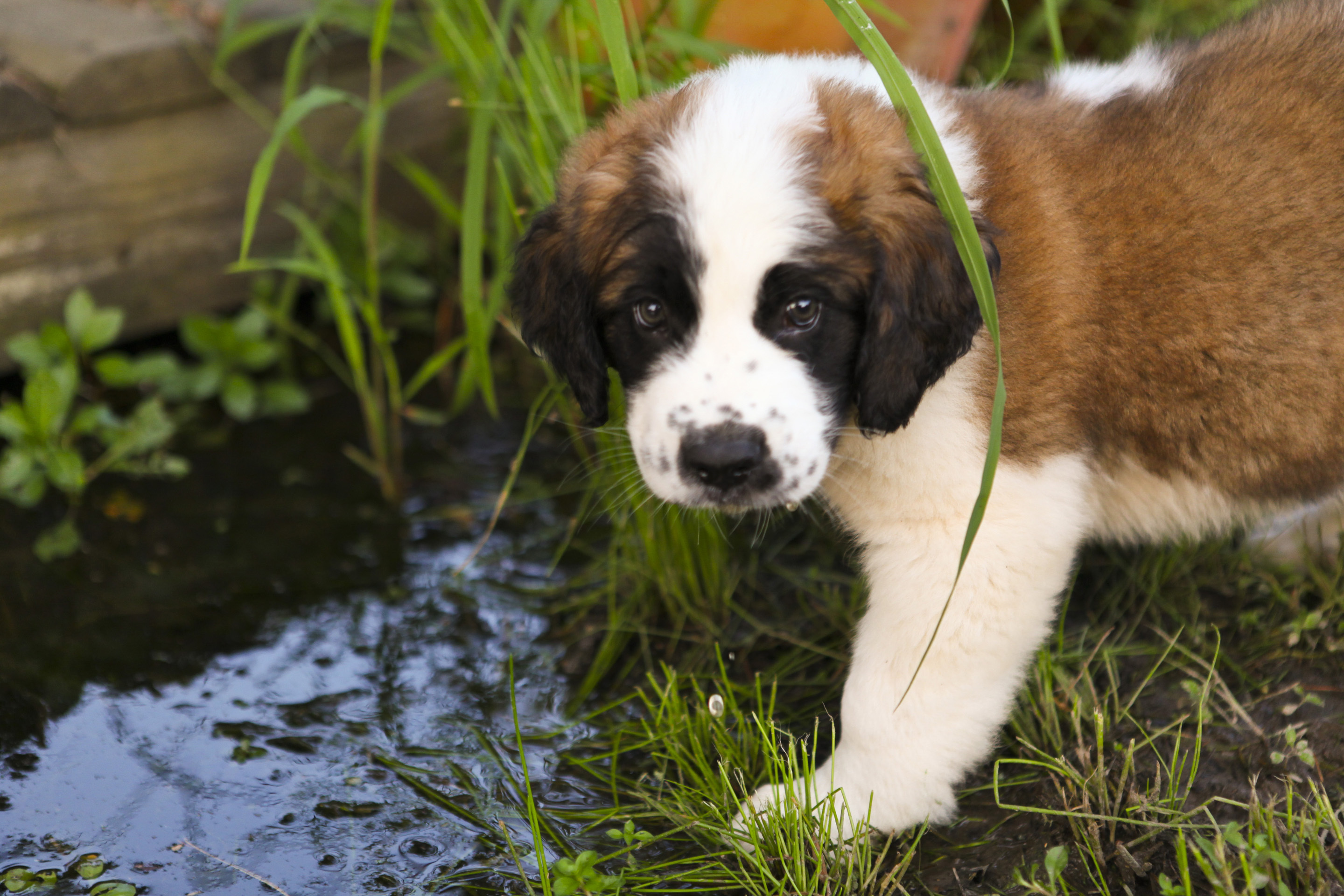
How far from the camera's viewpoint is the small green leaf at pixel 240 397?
143 inches

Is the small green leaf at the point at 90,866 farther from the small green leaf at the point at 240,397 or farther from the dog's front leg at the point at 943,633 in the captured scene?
the small green leaf at the point at 240,397

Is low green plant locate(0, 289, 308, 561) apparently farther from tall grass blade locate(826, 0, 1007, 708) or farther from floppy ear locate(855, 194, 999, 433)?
tall grass blade locate(826, 0, 1007, 708)

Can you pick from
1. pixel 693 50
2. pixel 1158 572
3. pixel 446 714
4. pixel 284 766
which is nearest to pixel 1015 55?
pixel 693 50

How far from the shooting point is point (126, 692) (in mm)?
2701

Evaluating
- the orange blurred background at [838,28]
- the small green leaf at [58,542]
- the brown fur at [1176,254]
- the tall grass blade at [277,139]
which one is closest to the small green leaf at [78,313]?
the small green leaf at [58,542]

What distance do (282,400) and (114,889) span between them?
6.08ft

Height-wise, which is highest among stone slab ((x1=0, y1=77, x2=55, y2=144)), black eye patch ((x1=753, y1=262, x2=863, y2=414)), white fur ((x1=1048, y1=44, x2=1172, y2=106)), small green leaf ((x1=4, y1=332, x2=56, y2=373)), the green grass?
stone slab ((x1=0, y1=77, x2=55, y2=144))

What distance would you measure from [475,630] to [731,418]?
1.33 m

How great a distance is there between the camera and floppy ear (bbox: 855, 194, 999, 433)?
6.53ft

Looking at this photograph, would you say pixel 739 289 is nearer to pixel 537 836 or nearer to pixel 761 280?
pixel 761 280

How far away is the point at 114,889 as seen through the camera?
2156 mm

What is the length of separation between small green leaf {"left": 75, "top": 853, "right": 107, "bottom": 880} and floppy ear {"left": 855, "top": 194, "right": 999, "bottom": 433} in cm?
171

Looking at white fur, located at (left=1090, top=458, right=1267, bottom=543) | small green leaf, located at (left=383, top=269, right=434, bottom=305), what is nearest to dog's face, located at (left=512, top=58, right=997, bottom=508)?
white fur, located at (left=1090, top=458, right=1267, bottom=543)

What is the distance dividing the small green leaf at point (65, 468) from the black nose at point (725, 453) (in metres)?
2.09
